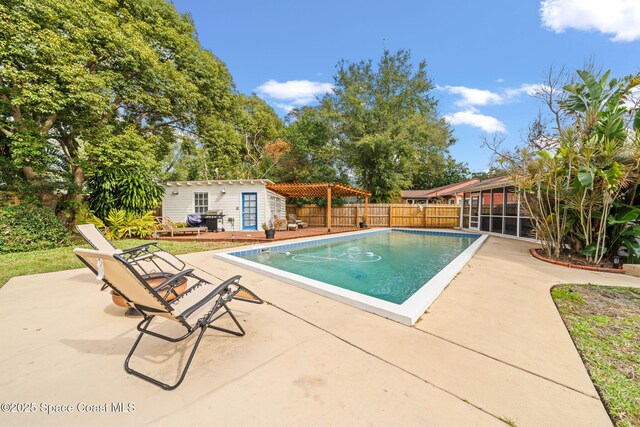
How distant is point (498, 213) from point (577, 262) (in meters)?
6.86

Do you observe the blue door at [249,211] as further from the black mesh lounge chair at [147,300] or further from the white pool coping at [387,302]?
the black mesh lounge chair at [147,300]

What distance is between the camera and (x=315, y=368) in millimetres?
2027

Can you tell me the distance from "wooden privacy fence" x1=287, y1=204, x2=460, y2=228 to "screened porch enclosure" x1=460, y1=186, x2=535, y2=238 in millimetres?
1511

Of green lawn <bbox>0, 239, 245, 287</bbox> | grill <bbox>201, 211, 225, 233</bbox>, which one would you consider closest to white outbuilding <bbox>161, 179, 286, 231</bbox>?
grill <bbox>201, 211, 225, 233</bbox>

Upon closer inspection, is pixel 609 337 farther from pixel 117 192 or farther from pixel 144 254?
pixel 117 192

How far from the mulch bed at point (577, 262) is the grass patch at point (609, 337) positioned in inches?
64.7

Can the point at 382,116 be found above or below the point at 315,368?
above

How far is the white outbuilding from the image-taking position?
13.0 meters

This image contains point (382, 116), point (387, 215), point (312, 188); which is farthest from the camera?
point (382, 116)

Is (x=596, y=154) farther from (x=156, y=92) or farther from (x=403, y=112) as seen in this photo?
(x=403, y=112)

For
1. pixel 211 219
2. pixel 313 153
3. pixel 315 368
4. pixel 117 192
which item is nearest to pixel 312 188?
pixel 211 219

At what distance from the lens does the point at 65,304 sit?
3334 millimetres

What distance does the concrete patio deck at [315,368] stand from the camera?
1.59 m

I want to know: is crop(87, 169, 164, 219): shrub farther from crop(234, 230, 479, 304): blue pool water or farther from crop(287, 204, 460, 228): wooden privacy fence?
crop(287, 204, 460, 228): wooden privacy fence
